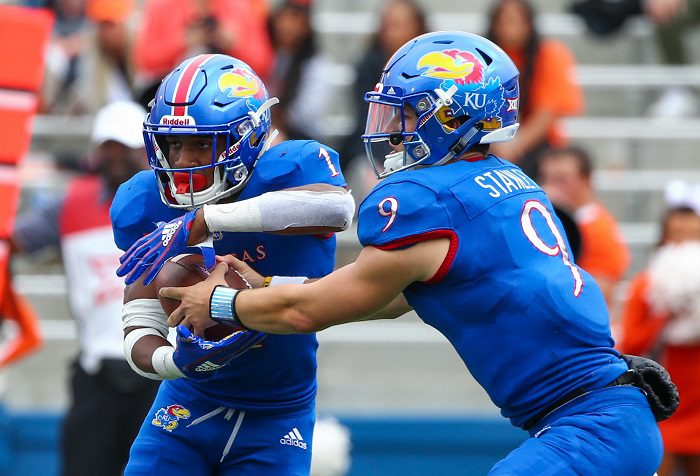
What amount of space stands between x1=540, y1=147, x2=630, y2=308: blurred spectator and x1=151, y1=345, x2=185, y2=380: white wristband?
10.8ft

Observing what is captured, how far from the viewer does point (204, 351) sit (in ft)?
12.1

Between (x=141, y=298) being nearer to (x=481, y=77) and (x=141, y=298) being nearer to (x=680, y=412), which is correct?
(x=481, y=77)

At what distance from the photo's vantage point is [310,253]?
13.4 feet

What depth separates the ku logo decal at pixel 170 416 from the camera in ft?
13.5

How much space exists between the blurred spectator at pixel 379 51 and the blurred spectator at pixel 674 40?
1.87 meters

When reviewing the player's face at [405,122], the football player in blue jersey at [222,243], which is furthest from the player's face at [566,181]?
the player's face at [405,122]

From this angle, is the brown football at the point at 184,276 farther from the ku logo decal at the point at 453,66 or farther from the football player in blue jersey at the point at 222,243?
the ku logo decal at the point at 453,66

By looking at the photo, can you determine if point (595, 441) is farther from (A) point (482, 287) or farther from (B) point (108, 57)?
(B) point (108, 57)

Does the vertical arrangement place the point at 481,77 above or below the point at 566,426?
above

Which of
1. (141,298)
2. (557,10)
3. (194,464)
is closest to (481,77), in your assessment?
(141,298)

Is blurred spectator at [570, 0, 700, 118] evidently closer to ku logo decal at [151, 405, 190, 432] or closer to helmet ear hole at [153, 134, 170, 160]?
helmet ear hole at [153, 134, 170, 160]

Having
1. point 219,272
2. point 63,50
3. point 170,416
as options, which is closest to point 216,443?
point 170,416

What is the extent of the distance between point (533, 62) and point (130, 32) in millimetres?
2764

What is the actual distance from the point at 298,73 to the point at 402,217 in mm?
4382
